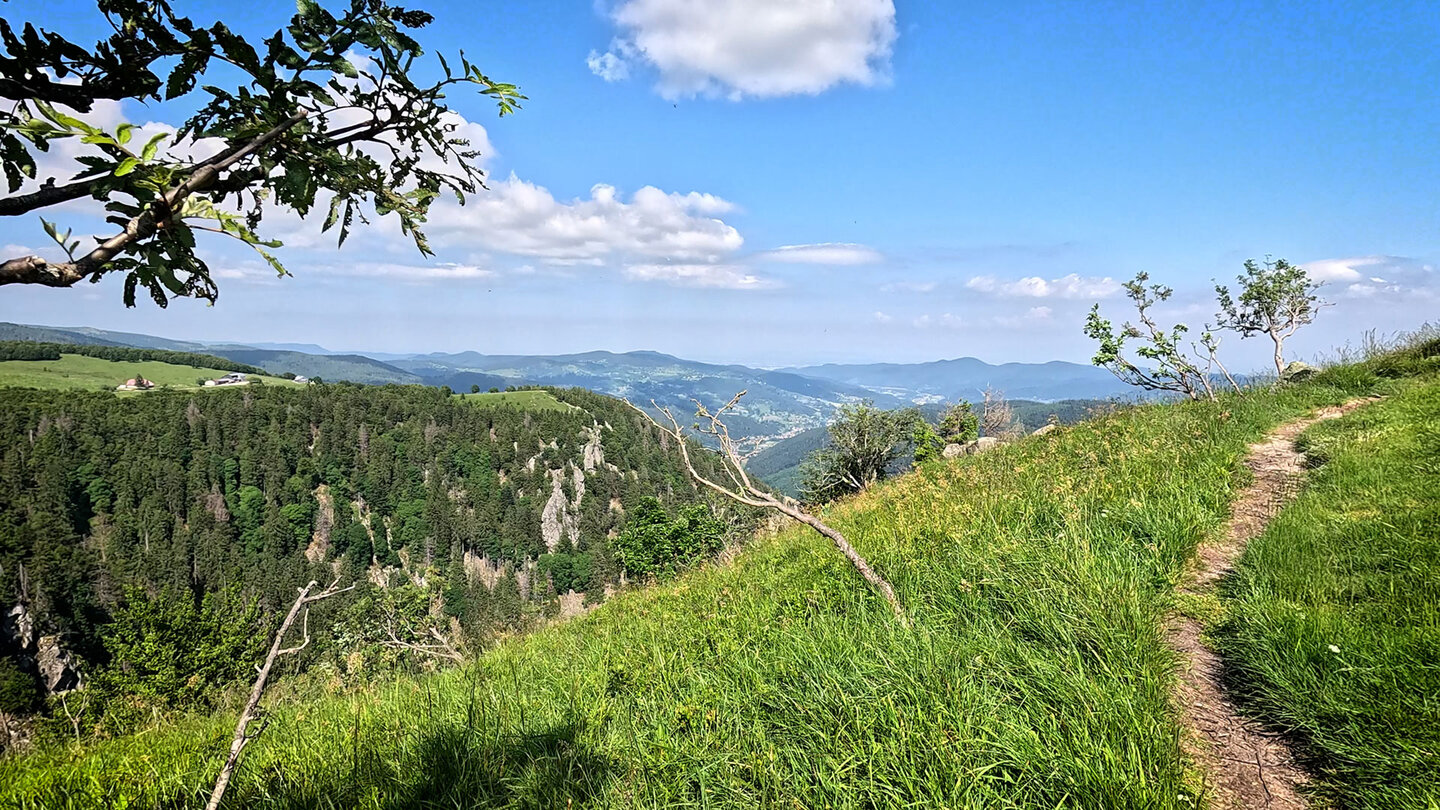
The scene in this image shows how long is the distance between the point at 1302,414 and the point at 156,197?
16.8 metres

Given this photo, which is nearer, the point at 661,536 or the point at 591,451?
the point at 661,536

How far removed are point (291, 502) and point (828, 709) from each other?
186m

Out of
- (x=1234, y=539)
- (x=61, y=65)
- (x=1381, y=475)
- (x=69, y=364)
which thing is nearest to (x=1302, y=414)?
(x=1381, y=475)

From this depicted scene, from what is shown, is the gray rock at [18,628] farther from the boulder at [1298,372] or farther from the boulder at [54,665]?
the boulder at [1298,372]

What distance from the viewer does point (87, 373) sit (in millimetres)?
174375

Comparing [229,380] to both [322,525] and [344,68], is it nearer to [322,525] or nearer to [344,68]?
[322,525]

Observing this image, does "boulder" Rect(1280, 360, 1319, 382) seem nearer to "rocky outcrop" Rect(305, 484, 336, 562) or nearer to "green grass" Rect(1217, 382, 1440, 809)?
"green grass" Rect(1217, 382, 1440, 809)

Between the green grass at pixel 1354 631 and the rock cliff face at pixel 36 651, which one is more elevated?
the green grass at pixel 1354 631

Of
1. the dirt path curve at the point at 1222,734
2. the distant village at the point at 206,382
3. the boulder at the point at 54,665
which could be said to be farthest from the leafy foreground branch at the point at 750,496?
the distant village at the point at 206,382

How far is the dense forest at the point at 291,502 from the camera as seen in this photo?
84125mm

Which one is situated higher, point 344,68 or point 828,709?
point 344,68

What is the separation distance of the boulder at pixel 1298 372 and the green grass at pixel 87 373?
749 ft

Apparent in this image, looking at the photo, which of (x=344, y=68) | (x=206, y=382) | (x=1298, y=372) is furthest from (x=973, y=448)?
(x=206, y=382)

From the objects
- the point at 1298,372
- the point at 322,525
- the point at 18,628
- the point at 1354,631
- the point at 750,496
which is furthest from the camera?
the point at 322,525
